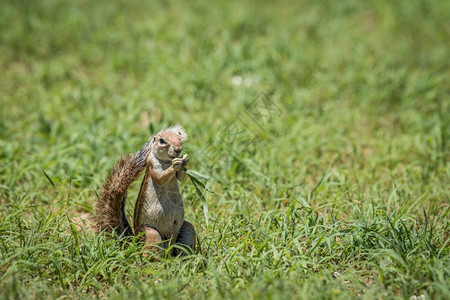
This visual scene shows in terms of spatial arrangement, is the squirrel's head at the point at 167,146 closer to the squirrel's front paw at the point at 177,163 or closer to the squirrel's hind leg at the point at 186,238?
the squirrel's front paw at the point at 177,163

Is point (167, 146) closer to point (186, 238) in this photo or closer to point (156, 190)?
point (156, 190)

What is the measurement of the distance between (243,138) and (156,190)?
77.2 inches

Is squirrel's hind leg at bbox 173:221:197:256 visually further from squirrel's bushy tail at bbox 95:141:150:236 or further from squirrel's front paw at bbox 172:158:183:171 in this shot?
squirrel's front paw at bbox 172:158:183:171

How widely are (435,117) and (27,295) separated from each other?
14.2 ft

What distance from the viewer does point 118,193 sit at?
312 cm

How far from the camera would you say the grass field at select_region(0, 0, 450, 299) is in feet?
9.98

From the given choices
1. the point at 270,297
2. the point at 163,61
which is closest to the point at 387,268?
the point at 270,297

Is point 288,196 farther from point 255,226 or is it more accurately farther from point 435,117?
point 435,117

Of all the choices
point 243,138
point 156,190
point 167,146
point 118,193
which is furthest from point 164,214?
point 243,138

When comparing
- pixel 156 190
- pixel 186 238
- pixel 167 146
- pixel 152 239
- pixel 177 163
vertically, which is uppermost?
pixel 167 146

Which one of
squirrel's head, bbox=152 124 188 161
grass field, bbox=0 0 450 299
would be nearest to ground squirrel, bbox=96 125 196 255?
squirrel's head, bbox=152 124 188 161

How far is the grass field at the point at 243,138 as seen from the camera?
3.04 metres

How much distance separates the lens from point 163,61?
6434 millimetres

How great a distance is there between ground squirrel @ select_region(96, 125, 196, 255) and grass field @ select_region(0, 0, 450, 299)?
0.49 ft
